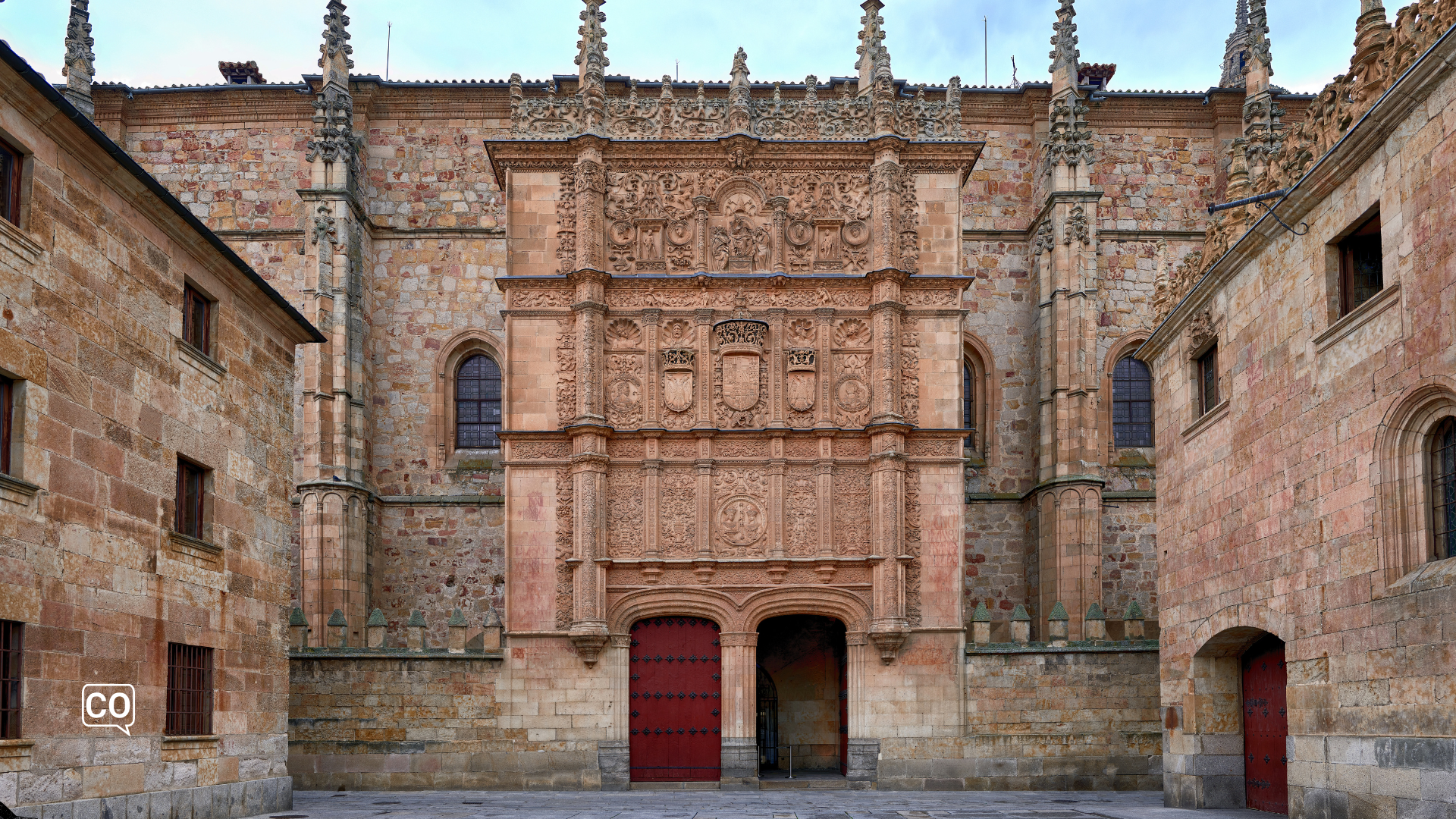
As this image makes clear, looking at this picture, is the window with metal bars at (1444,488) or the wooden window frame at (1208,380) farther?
the wooden window frame at (1208,380)

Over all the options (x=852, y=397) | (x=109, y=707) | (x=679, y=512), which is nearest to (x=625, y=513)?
(x=679, y=512)

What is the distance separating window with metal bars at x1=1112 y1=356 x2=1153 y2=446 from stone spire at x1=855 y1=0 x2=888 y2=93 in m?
9.93

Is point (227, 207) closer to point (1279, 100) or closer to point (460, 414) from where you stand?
point (460, 414)

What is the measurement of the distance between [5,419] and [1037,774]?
18.3 m

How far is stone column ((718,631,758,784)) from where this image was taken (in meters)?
24.6

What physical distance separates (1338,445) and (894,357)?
38.0ft

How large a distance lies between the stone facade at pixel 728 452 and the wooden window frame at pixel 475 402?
36 centimetres

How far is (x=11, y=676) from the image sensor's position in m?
13.6

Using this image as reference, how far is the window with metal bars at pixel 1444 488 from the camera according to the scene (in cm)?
1298

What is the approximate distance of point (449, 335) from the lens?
3216 cm

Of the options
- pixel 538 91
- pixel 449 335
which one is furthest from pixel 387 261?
pixel 538 91

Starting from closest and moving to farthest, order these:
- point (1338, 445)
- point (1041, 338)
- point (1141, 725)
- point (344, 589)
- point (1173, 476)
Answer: point (1338, 445), point (1173, 476), point (1141, 725), point (344, 589), point (1041, 338)

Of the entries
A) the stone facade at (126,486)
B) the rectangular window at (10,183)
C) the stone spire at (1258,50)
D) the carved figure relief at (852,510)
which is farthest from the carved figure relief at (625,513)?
the stone spire at (1258,50)

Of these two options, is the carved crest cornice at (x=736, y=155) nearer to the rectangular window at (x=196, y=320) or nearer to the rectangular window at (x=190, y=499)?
the rectangular window at (x=196, y=320)
